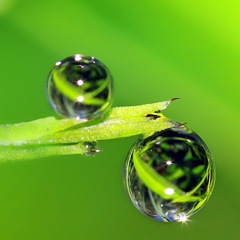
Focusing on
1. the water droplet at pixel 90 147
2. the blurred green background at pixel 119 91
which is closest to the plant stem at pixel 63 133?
the water droplet at pixel 90 147

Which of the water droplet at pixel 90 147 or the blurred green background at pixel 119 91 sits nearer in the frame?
the water droplet at pixel 90 147

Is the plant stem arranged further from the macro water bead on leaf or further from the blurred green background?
the blurred green background

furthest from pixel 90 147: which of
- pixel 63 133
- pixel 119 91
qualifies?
pixel 119 91

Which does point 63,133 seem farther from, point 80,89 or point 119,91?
point 119,91

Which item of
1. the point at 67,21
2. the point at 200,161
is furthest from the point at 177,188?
the point at 67,21

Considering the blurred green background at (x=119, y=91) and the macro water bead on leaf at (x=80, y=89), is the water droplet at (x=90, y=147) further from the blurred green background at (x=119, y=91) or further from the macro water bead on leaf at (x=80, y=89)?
the blurred green background at (x=119, y=91)

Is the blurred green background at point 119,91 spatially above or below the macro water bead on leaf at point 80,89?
below

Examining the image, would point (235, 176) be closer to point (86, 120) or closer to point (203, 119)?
point (203, 119)
